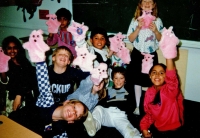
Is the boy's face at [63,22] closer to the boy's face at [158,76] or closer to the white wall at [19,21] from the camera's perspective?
the white wall at [19,21]

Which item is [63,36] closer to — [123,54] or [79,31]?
[79,31]

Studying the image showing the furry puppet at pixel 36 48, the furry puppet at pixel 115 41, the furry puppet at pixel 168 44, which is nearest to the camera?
the furry puppet at pixel 168 44

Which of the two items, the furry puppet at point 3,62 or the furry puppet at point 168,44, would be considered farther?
the furry puppet at point 3,62

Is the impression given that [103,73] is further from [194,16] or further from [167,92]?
[194,16]

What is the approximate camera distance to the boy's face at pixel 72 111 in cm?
180

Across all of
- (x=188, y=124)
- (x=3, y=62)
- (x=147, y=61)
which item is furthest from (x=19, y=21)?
(x=188, y=124)

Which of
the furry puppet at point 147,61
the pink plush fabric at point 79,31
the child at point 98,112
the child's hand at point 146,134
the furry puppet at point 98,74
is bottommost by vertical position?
the child's hand at point 146,134

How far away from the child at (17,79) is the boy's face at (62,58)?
0.37 metres

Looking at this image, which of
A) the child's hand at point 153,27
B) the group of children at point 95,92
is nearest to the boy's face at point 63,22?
the group of children at point 95,92

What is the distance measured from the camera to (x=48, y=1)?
12.1ft

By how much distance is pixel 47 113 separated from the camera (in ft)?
6.05

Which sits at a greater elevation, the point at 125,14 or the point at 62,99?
the point at 125,14

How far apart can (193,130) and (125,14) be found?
5.55ft

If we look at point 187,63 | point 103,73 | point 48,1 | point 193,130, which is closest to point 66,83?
point 103,73
